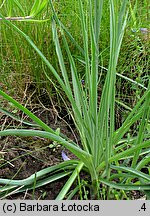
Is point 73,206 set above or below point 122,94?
below

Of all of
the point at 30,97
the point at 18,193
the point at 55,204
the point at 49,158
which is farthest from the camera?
the point at 30,97

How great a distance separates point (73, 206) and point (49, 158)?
9.7 inches

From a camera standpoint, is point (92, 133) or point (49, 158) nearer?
point (92, 133)

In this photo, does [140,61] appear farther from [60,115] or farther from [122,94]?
[60,115]

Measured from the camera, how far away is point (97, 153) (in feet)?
2.94

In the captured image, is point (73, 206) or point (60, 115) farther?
point (60, 115)

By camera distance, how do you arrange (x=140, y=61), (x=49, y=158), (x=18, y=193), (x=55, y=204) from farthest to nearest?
(x=140, y=61) → (x=49, y=158) → (x=18, y=193) → (x=55, y=204)

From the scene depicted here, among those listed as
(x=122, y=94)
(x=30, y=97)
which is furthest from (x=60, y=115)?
(x=122, y=94)

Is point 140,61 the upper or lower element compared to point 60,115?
upper

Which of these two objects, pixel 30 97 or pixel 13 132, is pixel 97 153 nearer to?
pixel 13 132

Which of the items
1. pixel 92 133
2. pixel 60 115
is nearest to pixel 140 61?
pixel 60 115

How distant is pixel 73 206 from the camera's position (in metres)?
0.81

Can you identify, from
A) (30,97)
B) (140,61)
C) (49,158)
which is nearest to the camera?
(49,158)

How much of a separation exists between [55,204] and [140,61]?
70 centimetres
